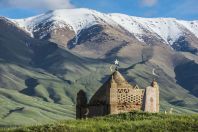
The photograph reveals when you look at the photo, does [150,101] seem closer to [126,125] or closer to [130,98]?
[130,98]

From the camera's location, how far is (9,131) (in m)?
43.5

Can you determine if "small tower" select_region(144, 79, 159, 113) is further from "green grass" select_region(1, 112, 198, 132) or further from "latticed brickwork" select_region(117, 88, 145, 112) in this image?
"green grass" select_region(1, 112, 198, 132)

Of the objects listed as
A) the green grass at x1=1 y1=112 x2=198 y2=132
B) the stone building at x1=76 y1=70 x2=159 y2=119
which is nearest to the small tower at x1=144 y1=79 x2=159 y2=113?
the stone building at x1=76 y1=70 x2=159 y2=119

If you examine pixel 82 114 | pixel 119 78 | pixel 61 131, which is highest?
pixel 119 78

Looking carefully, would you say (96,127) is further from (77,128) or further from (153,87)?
(153,87)

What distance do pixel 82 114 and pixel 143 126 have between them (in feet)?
96.9

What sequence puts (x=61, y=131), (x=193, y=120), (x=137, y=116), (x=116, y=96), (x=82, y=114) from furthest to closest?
(x=82, y=114) < (x=116, y=96) < (x=137, y=116) < (x=193, y=120) < (x=61, y=131)

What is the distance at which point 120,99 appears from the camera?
6812 centimetres

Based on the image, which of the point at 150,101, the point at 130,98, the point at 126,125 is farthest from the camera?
the point at 130,98

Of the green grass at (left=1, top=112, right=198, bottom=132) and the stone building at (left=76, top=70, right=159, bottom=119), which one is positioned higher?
the stone building at (left=76, top=70, right=159, bottom=119)

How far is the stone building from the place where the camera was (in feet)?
217

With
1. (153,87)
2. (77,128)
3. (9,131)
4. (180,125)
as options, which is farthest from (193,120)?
(153,87)

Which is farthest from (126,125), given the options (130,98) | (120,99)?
(130,98)

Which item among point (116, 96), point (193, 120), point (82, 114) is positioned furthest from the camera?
point (82, 114)
